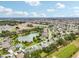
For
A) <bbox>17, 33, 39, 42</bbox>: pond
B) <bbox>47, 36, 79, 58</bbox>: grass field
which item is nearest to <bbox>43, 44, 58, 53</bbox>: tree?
<bbox>47, 36, 79, 58</bbox>: grass field

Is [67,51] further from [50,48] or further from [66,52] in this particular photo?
[50,48]

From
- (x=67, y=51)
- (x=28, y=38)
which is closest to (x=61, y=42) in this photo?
(x=67, y=51)

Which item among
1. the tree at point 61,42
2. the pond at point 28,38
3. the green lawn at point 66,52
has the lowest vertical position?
the green lawn at point 66,52

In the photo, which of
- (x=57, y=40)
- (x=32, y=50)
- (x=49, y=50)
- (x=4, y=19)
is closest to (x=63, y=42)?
(x=57, y=40)

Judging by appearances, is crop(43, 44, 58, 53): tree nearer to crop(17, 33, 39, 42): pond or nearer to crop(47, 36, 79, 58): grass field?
crop(47, 36, 79, 58): grass field

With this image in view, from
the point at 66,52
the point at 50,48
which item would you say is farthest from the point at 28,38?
the point at 66,52

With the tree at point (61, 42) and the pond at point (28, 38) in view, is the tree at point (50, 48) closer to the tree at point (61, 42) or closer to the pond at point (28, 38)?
the tree at point (61, 42)

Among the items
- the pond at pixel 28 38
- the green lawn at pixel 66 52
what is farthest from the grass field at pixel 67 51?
the pond at pixel 28 38

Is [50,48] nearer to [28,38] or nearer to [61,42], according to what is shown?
[61,42]

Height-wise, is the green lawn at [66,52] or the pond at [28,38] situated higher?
the pond at [28,38]

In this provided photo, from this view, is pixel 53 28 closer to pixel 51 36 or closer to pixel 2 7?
pixel 51 36

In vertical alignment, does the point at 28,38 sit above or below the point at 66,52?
above

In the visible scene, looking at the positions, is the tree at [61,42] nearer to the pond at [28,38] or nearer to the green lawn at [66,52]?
the green lawn at [66,52]
